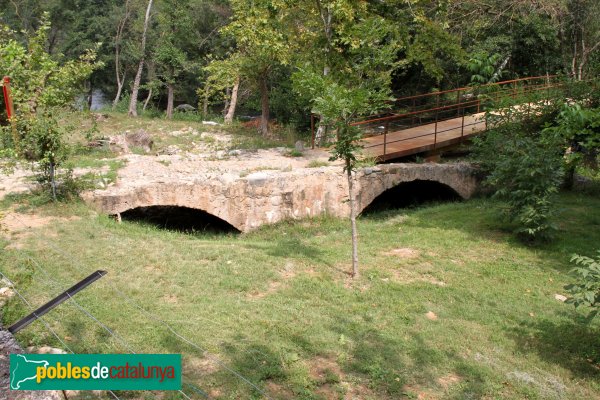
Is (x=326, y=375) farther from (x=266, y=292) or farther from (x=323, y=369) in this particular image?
(x=266, y=292)

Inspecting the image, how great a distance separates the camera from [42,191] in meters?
10.3

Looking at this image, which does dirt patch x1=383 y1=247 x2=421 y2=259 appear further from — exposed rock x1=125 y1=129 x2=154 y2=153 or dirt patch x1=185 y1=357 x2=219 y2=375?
exposed rock x1=125 y1=129 x2=154 y2=153

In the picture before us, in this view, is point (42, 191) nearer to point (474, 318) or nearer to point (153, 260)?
point (153, 260)

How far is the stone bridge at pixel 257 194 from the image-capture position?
35.2 ft

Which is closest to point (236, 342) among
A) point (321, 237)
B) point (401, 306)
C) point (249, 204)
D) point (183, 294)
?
point (183, 294)

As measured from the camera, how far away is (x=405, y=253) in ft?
31.1

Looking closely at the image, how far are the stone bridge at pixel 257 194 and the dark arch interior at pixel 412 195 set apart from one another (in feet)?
6.32

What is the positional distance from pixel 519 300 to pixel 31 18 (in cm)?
2948

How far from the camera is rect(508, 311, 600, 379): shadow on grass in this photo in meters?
6.07

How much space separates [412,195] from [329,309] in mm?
8971

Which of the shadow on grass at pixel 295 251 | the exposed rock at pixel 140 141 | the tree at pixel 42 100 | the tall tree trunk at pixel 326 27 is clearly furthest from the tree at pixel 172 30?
the shadow on grass at pixel 295 251

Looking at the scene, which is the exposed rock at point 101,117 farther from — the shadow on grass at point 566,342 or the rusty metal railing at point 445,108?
the shadow on grass at point 566,342

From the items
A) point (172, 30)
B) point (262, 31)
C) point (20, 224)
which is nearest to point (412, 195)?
point (262, 31)

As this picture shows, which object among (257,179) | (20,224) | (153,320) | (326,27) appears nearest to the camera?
(153,320)
